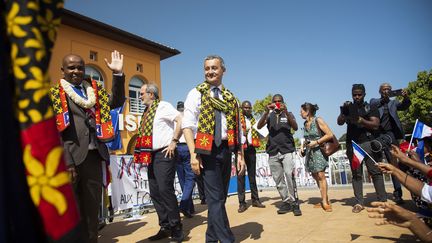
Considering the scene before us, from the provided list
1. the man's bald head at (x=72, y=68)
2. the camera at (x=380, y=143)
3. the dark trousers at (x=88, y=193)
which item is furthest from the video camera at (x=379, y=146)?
the man's bald head at (x=72, y=68)

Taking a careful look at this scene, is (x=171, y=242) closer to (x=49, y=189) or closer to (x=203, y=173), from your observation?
(x=203, y=173)

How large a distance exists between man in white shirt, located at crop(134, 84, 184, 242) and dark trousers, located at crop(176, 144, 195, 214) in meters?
1.39

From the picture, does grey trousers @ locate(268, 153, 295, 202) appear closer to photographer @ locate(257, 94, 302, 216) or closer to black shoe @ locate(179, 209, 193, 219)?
photographer @ locate(257, 94, 302, 216)

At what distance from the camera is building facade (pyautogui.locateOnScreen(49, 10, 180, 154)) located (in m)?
15.2

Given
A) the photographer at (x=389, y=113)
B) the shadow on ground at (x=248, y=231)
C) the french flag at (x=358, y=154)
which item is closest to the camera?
the shadow on ground at (x=248, y=231)

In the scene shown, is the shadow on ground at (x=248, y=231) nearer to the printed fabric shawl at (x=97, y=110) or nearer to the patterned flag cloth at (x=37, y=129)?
the printed fabric shawl at (x=97, y=110)

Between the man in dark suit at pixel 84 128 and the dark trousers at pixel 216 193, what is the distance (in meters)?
1.07

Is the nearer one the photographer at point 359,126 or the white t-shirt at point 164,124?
the white t-shirt at point 164,124

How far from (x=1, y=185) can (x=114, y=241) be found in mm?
3999

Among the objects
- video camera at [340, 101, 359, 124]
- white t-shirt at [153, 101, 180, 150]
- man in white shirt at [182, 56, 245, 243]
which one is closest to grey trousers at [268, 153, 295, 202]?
video camera at [340, 101, 359, 124]

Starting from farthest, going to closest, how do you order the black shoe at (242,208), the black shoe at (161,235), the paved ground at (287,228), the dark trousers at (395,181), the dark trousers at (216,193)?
1. the black shoe at (242,208)
2. the dark trousers at (395,181)
3. the black shoe at (161,235)
4. the paved ground at (287,228)
5. the dark trousers at (216,193)

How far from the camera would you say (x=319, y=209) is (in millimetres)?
5648

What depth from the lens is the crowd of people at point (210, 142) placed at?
251 centimetres

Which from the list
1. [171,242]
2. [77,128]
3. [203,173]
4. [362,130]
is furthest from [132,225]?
[362,130]
